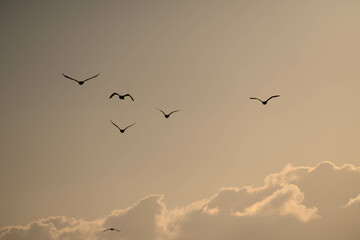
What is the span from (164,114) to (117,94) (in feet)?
43.4

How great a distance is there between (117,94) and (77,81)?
31.5ft

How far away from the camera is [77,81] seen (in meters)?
91.2

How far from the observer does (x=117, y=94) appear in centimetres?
8594

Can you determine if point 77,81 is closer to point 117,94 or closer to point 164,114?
point 117,94

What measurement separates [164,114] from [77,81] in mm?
16868

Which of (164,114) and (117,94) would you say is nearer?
(117,94)

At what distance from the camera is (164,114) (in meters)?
96.4

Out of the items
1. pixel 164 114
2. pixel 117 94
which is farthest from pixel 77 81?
pixel 164 114
